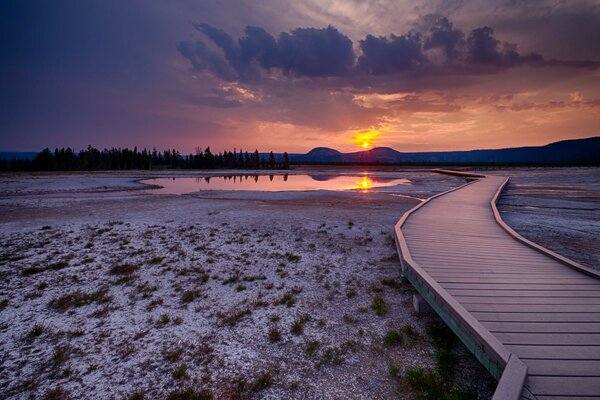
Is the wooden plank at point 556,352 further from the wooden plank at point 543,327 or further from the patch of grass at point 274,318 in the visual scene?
the patch of grass at point 274,318

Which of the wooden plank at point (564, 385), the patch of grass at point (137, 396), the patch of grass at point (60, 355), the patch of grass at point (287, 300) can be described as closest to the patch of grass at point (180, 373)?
the patch of grass at point (137, 396)

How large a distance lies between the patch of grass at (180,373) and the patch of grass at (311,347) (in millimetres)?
1975

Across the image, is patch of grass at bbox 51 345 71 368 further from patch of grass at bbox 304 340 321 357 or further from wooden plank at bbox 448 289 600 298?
wooden plank at bbox 448 289 600 298

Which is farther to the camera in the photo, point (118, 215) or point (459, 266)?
point (118, 215)

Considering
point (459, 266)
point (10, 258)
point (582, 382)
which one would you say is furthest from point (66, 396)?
point (10, 258)

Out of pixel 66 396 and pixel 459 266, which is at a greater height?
pixel 459 266

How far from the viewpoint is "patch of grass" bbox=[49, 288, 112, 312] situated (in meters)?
6.67

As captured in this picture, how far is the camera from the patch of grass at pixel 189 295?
22.7ft

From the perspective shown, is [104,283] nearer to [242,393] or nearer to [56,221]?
[242,393]

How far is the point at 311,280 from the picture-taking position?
8008mm

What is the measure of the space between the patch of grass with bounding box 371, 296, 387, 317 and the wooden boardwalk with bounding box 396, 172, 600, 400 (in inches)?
34.2

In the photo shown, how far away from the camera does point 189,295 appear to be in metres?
7.10

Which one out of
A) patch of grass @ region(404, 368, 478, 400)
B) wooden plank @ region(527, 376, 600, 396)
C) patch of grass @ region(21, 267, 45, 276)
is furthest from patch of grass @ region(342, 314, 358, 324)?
patch of grass @ region(21, 267, 45, 276)

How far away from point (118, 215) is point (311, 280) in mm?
14004
